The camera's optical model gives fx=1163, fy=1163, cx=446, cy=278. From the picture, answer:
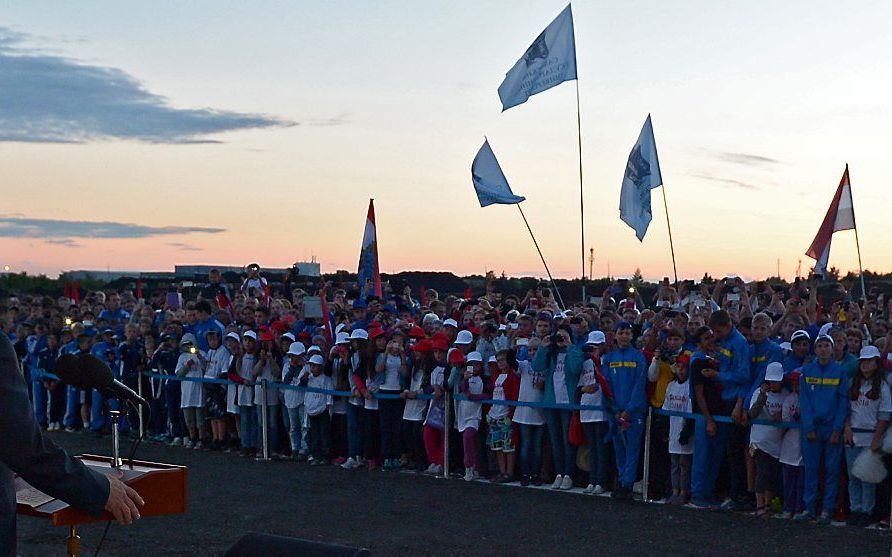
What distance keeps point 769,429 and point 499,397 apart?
3.61 m

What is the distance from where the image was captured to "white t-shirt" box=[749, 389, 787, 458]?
12.2 meters

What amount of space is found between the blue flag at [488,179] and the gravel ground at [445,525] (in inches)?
228

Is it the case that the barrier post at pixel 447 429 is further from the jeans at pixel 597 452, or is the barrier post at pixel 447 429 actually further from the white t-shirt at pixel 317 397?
the white t-shirt at pixel 317 397

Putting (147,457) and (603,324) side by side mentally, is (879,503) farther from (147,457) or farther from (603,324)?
(147,457)

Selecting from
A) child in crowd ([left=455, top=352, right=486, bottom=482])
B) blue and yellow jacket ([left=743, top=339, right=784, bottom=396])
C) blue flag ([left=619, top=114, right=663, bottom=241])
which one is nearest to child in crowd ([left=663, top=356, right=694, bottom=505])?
blue and yellow jacket ([left=743, top=339, right=784, bottom=396])

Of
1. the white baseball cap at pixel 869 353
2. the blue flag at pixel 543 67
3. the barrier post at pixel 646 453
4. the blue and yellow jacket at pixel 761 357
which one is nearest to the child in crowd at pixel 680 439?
the barrier post at pixel 646 453

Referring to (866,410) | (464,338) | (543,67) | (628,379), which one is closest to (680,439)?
(628,379)

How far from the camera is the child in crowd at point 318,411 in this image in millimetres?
16203

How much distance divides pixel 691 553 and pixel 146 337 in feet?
38.2

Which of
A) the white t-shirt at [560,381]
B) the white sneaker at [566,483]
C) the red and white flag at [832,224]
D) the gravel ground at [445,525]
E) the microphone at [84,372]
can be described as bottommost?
the gravel ground at [445,525]

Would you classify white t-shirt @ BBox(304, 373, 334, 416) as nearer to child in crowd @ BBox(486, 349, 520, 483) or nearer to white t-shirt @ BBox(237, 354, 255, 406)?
white t-shirt @ BBox(237, 354, 255, 406)

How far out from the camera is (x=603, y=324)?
14867mm

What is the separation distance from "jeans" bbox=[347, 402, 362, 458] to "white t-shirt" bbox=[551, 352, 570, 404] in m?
3.13

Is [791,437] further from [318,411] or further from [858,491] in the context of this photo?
[318,411]
